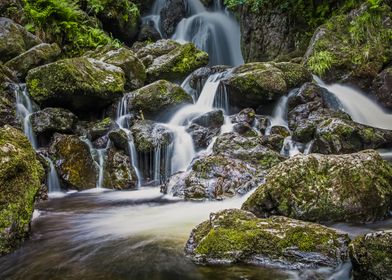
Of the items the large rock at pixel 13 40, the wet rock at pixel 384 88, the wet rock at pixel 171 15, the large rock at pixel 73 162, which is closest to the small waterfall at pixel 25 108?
the large rock at pixel 73 162

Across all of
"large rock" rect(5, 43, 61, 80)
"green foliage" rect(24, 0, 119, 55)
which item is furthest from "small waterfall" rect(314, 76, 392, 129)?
"green foliage" rect(24, 0, 119, 55)

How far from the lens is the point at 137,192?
27.6ft

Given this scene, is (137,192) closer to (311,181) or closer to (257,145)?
(257,145)

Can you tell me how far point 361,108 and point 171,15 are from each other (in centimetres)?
1426

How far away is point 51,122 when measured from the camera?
9.80 meters

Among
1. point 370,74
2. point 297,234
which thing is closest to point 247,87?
point 370,74

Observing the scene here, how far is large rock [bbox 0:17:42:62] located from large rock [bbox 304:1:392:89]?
32.5 ft

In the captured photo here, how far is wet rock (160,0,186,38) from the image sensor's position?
72.9ft

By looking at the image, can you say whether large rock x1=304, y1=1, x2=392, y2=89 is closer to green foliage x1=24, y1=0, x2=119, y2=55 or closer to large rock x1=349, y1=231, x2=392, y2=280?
green foliage x1=24, y1=0, x2=119, y2=55

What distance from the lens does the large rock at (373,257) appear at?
3.05 m

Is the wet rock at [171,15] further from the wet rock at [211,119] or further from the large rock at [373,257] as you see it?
the large rock at [373,257]

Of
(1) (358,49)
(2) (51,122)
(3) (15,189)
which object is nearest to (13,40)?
(2) (51,122)

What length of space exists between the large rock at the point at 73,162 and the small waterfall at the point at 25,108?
1037mm

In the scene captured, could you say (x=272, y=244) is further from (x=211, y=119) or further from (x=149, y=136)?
(x=211, y=119)
